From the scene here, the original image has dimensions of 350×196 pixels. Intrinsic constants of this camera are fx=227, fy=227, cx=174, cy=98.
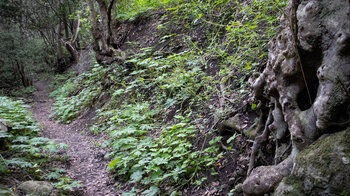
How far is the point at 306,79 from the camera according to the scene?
2295mm

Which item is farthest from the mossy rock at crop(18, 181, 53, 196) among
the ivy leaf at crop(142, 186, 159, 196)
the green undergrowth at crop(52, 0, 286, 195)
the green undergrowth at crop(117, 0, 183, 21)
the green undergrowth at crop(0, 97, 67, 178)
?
the green undergrowth at crop(117, 0, 183, 21)

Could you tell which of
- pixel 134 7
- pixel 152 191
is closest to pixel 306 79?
pixel 152 191

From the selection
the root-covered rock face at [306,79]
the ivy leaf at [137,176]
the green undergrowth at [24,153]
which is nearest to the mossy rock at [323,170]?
the root-covered rock face at [306,79]

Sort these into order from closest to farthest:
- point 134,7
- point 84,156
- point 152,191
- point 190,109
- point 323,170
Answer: point 323,170, point 152,191, point 190,109, point 84,156, point 134,7

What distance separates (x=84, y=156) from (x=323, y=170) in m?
5.87

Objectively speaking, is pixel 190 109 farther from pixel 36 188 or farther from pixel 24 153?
pixel 24 153

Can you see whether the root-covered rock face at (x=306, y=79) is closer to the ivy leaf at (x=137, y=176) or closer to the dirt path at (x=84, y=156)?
the ivy leaf at (x=137, y=176)

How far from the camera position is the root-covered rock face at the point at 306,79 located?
1.83 m

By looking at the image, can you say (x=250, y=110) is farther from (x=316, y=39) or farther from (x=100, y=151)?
(x=100, y=151)

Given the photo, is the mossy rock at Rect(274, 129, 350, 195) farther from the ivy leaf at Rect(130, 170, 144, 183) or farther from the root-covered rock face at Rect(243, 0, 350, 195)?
the ivy leaf at Rect(130, 170, 144, 183)

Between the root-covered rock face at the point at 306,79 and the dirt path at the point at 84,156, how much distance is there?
11.0 ft

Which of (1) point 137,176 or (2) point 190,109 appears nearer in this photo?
(1) point 137,176

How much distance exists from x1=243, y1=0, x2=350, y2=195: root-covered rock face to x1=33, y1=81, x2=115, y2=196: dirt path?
11.0 feet

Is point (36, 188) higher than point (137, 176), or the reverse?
point (36, 188)
